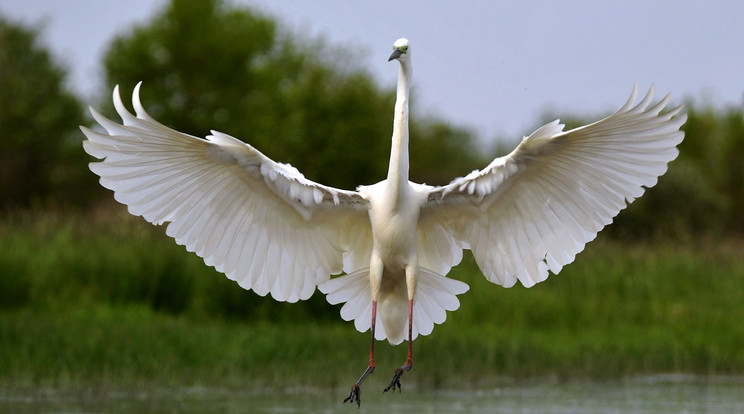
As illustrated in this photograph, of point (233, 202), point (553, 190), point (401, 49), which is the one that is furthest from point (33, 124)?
point (553, 190)

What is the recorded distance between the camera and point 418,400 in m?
10.5

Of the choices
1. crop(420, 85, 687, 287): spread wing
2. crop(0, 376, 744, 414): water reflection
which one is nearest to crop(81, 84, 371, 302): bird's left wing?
crop(420, 85, 687, 287): spread wing

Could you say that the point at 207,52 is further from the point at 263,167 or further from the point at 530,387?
the point at 263,167

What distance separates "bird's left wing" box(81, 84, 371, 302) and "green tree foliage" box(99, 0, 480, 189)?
777 inches

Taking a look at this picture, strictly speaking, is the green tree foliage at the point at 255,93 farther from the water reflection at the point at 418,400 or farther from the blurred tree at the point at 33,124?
the water reflection at the point at 418,400

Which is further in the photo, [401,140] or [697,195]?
[697,195]

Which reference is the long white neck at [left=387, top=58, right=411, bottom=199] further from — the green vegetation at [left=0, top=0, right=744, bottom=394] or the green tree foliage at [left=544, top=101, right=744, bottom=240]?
the green tree foliage at [left=544, top=101, right=744, bottom=240]

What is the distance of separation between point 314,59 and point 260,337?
124 ft

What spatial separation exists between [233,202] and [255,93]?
3658 centimetres

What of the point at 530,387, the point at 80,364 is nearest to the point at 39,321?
the point at 80,364

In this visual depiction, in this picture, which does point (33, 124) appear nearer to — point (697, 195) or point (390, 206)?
point (697, 195)

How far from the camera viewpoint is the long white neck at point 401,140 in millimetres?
6957

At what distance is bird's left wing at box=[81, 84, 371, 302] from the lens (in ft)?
22.4

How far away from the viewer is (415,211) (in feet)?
23.9
